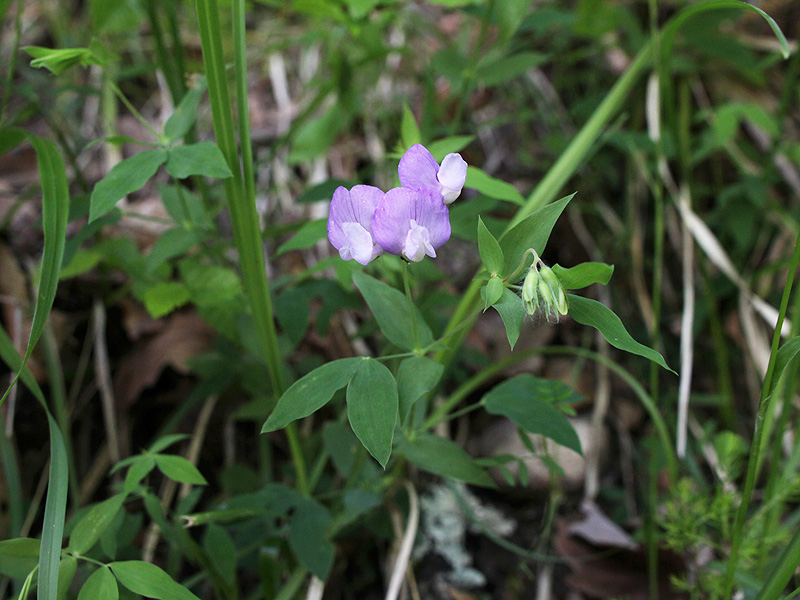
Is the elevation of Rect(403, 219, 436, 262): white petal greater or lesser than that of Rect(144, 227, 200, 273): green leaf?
greater

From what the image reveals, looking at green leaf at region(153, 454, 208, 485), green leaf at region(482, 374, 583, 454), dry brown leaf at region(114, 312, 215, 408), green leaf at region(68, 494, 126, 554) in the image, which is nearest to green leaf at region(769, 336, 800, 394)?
green leaf at region(482, 374, 583, 454)

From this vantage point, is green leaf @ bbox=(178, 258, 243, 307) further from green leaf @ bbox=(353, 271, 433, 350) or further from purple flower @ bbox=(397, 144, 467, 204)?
purple flower @ bbox=(397, 144, 467, 204)

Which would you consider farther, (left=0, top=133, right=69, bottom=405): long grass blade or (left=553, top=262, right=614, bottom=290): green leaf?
(left=0, top=133, right=69, bottom=405): long grass blade

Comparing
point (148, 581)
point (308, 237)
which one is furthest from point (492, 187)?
point (148, 581)

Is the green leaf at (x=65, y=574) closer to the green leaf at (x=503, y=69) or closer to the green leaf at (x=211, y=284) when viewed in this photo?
the green leaf at (x=211, y=284)

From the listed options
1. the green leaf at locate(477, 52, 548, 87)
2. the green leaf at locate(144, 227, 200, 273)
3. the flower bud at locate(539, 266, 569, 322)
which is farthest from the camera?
the green leaf at locate(477, 52, 548, 87)

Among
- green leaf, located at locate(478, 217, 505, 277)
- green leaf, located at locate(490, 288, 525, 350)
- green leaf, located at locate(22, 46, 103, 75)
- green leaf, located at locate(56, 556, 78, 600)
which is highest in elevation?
green leaf, located at locate(22, 46, 103, 75)

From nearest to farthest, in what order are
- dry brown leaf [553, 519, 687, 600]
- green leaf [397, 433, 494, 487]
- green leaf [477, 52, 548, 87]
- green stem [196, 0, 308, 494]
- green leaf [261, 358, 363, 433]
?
green leaf [261, 358, 363, 433]
green stem [196, 0, 308, 494]
green leaf [397, 433, 494, 487]
dry brown leaf [553, 519, 687, 600]
green leaf [477, 52, 548, 87]

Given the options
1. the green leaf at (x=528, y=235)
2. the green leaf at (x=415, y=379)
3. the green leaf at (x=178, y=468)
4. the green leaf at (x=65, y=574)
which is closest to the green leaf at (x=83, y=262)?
the green leaf at (x=178, y=468)

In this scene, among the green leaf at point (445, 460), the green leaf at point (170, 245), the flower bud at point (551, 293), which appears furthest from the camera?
the green leaf at point (170, 245)
